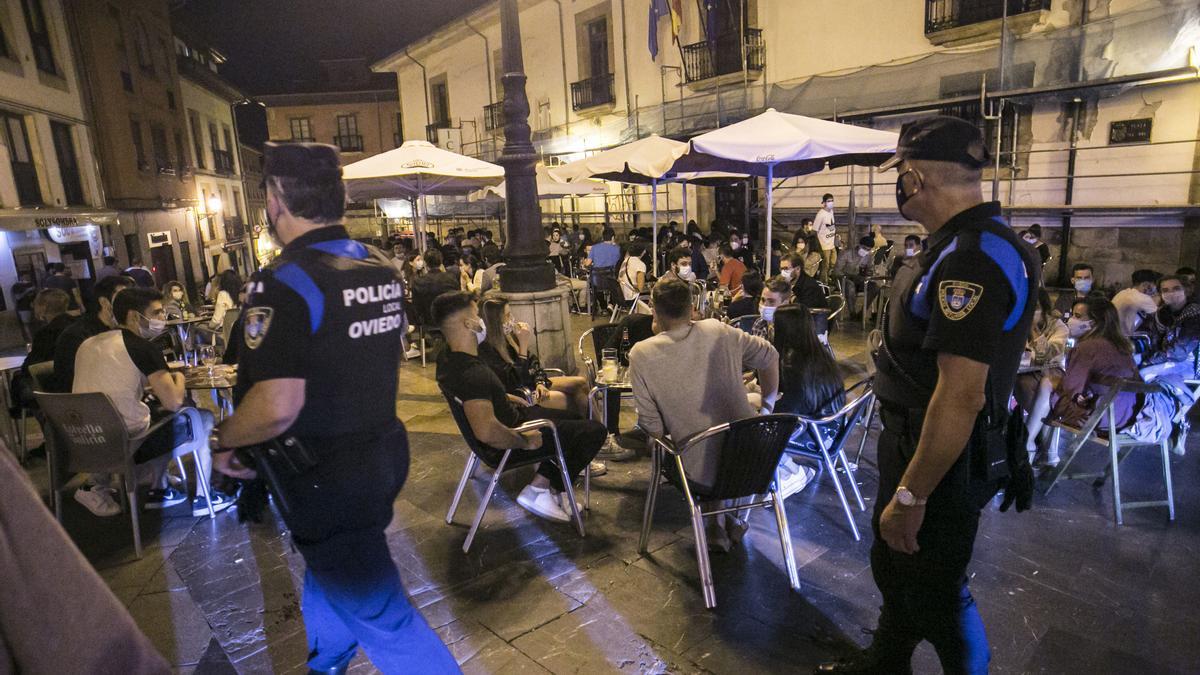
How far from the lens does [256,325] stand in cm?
179

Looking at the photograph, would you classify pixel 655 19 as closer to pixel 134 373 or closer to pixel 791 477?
pixel 791 477

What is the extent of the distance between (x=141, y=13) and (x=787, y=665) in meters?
26.0

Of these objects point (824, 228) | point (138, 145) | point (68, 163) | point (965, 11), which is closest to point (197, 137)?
point (138, 145)

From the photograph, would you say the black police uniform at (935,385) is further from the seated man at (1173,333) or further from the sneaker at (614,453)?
the seated man at (1173,333)

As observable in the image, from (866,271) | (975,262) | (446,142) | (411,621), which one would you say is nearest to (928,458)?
(975,262)

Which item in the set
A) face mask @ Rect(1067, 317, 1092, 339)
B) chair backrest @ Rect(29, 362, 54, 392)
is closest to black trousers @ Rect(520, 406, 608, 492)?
chair backrest @ Rect(29, 362, 54, 392)

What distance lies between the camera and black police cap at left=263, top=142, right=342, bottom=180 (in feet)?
6.24

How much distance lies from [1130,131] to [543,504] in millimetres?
9978

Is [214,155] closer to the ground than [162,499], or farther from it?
farther from it

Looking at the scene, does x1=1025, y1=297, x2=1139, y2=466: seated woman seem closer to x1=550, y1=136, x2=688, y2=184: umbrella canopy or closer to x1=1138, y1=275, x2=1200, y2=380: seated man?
x1=1138, y1=275, x2=1200, y2=380: seated man

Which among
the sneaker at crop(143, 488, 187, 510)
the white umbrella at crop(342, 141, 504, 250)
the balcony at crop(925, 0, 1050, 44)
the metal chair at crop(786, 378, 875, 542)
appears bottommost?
the sneaker at crop(143, 488, 187, 510)

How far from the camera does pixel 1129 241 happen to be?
9484 mm

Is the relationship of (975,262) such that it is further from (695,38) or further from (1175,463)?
(695,38)

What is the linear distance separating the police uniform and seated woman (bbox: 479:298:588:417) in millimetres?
1930
